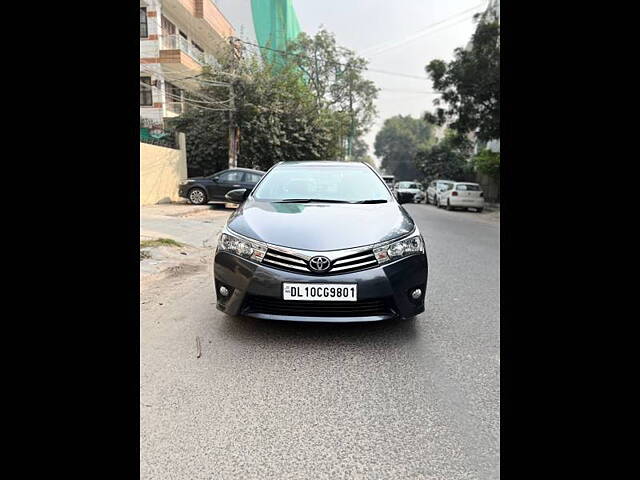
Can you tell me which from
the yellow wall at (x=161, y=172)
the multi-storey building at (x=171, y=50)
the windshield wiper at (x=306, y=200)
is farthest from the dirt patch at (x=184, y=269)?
the multi-storey building at (x=171, y=50)

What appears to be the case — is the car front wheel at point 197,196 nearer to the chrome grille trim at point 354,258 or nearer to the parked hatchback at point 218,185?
the parked hatchback at point 218,185

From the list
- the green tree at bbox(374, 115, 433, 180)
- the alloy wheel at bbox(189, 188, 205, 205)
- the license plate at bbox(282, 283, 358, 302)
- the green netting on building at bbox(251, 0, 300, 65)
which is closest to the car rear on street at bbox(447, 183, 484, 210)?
the green netting on building at bbox(251, 0, 300, 65)

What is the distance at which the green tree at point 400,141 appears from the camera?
71650 mm

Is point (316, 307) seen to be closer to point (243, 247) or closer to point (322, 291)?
point (322, 291)

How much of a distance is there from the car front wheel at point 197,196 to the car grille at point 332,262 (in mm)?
13004

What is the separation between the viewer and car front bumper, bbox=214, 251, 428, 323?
3.06 metres

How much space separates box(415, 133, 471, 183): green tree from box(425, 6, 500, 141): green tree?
15563mm

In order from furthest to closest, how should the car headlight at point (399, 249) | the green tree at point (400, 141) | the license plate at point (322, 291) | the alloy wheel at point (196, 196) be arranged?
the green tree at point (400, 141) < the alloy wheel at point (196, 196) < the car headlight at point (399, 249) < the license plate at point (322, 291)

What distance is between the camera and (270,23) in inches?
926

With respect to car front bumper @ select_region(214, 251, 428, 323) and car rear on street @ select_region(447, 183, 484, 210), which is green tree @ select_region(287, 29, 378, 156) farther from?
car front bumper @ select_region(214, 251, 428, 323)
